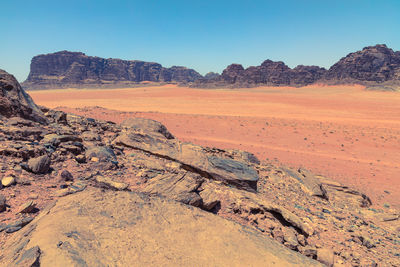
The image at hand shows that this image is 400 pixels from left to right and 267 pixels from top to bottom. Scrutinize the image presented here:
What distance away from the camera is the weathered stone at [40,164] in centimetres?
461

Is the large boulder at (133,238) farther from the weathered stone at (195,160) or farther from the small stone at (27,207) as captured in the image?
the weathered stone at (195,160)

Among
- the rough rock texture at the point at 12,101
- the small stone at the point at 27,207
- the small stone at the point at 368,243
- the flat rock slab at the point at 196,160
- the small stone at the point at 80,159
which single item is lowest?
the small stone at the point at 368,243

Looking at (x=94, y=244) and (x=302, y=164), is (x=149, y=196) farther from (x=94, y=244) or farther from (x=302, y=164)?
(x=302, y=164)

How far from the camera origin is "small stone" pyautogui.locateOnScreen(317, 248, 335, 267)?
3951 millimetres

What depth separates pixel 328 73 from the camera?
119938 millimetres

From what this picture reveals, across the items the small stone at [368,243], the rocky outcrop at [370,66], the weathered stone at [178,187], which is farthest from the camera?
the rocky outcrop at [370,66]

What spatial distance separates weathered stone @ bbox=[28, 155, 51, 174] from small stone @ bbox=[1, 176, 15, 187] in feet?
1.55

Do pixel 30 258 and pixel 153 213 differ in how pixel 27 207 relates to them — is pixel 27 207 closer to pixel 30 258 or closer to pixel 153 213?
pixel 30 258

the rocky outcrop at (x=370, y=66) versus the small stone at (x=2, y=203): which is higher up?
the rocky outcrop at (x=370, y=66)

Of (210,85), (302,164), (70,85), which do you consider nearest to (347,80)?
(210,85)

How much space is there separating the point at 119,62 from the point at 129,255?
625 ft

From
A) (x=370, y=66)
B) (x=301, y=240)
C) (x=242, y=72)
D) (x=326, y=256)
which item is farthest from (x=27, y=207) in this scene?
(x=370, y=66)

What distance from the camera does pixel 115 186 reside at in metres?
4.53

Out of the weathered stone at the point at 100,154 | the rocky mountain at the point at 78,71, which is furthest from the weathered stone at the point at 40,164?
the rocky mountain at the point at 78,71
